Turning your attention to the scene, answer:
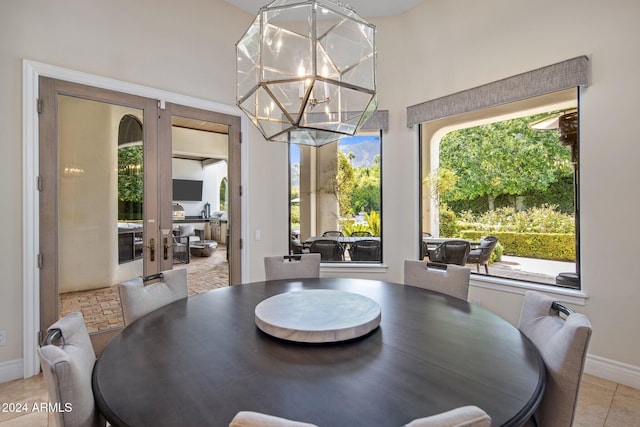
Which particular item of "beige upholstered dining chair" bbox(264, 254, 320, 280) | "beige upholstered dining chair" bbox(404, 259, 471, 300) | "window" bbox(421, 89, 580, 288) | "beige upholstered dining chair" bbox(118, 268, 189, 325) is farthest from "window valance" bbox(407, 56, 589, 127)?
"beige upholstered dining chair" bbox(118, 268, 189, 325)

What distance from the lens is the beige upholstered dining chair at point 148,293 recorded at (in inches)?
66.9

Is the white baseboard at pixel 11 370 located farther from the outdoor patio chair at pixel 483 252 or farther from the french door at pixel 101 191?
the outdoor patio chair at pixel 483 252

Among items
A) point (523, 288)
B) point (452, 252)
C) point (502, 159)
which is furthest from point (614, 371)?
point (502, 159)

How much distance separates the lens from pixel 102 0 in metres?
2.84

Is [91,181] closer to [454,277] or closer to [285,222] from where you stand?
[285,222]

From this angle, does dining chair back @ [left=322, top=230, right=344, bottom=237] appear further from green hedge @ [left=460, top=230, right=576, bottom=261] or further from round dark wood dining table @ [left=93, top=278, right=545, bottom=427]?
round dark wood dining table @ [left=93, top=278, right=545, bottom=427]

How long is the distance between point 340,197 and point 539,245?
228 centimetres

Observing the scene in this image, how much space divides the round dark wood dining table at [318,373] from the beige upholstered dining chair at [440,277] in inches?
20.9

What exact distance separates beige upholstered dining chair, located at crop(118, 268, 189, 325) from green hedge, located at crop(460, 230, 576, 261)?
125 inches

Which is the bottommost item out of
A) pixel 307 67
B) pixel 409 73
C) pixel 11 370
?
pixel 11 370

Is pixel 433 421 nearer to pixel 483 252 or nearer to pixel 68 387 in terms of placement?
pixel 68 387

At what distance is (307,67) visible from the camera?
157 centimetres

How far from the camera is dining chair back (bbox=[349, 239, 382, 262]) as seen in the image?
412 centimetres

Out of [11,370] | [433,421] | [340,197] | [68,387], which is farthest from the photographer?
[340,197]
